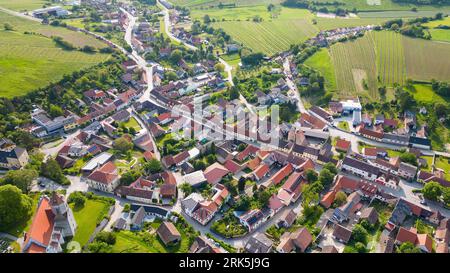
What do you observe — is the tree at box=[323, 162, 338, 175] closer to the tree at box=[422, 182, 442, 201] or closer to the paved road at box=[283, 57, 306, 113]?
the tree at box=[422, 182, 442, 201]

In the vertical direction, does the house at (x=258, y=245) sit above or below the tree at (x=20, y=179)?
below

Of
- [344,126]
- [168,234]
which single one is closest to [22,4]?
[344,126]

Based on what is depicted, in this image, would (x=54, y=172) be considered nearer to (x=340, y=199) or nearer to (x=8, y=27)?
(x=340, y=199)

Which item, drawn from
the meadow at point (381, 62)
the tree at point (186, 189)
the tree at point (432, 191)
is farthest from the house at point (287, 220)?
the meadow at point (381, 62)

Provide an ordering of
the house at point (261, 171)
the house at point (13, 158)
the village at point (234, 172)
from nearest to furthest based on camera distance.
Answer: the village at point (234, 172) → the house at point (261, 171) → the house at point (13, 158)

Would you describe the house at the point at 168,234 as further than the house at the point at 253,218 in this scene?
No

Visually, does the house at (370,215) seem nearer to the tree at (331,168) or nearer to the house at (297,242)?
the tree at (331,168)
